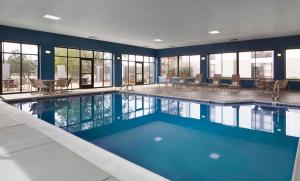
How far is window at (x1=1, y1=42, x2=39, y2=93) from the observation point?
367 inches

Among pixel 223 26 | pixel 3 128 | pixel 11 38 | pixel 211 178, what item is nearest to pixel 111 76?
pixel 11 38

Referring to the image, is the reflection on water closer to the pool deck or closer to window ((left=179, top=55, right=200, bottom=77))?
the pool deck

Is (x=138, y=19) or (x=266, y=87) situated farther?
(x=266, y=87)

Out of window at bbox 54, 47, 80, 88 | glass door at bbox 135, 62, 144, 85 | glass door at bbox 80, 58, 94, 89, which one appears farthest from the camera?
glass door at bbox 135, 62, 144, 85

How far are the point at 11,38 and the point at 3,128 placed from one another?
735 cm

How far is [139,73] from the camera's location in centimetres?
1631

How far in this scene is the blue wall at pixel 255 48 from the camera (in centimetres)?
1130

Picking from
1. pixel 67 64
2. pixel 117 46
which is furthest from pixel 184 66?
pixel 67 64

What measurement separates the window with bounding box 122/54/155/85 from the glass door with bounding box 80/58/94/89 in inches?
92.8

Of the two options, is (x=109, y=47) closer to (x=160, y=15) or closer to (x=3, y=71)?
(x=3, y=71)

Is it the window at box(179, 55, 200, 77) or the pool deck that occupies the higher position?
the window at box(179, 55, 200, 77)

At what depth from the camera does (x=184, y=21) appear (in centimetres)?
786

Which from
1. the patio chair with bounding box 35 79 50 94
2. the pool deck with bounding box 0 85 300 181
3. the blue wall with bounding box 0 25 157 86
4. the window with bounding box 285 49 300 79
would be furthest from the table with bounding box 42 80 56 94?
the window with bounding box 285 49 300 79

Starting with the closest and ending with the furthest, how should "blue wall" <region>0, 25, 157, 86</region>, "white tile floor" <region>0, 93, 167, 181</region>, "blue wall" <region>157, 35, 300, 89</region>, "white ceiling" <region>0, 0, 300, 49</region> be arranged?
"white tile floor" <region>0, 93, 167, 181</region>, "white ceiling" <region>0, 0, 300, 49</region>, "blue wall" <region>0, 25, 157, 86</region>, "blue wall" <region>157, 35, 300, 89</region>
